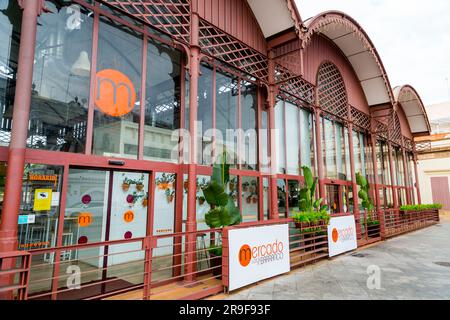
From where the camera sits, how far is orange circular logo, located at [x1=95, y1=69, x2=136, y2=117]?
14.7 ft

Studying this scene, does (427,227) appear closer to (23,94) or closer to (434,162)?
(434,162)

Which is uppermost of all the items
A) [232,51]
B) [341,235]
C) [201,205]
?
[232,51]

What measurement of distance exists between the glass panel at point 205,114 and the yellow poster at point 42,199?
2.83m

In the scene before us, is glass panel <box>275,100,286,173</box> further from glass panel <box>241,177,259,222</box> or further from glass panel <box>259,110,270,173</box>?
glass panel <box>241,177,259,222</box>

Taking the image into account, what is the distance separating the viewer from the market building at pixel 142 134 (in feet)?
11.9

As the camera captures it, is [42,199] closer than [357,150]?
Yes

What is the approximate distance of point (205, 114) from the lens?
6145 millimetres

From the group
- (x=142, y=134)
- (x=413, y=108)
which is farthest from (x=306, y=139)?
(x=413, y=108)

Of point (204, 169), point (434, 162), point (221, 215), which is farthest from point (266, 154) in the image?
point (434, 162)

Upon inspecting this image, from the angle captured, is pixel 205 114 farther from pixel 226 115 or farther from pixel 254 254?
pixel 254 254

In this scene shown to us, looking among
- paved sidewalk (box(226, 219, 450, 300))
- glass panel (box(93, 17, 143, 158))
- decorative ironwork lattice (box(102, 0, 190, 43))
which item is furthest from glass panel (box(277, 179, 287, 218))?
decorative ironwork lattice (box(102, 0, 190, 43))

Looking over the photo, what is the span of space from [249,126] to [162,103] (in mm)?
2733

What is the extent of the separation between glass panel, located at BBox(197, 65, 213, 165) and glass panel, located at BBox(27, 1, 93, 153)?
2.40 meters

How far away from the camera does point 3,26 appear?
3670mm
